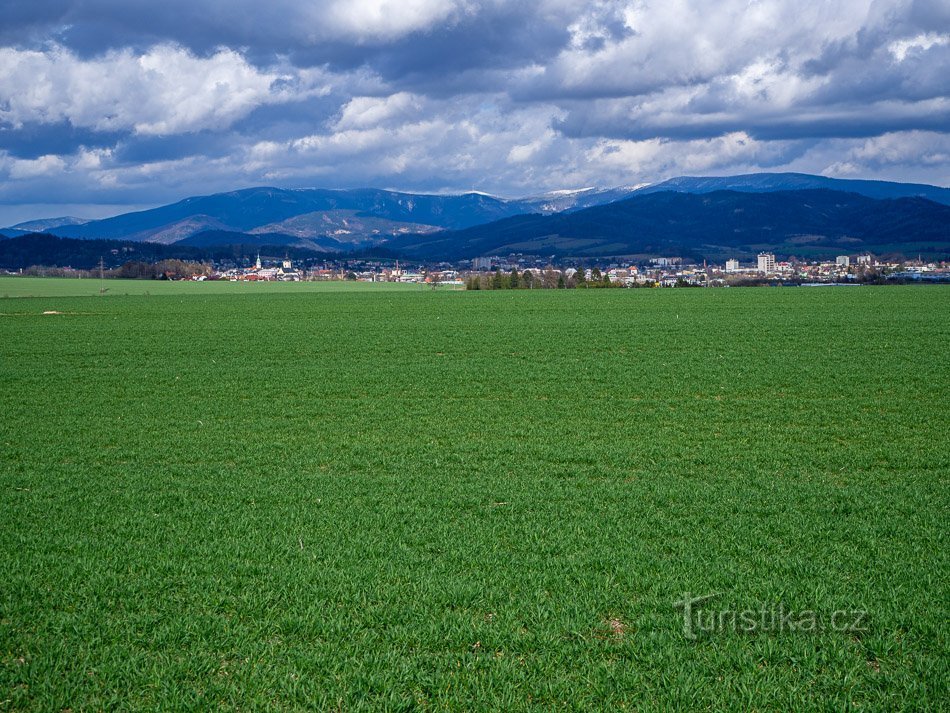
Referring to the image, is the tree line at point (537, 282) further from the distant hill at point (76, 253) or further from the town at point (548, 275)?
the distant hill at point (76, 253)

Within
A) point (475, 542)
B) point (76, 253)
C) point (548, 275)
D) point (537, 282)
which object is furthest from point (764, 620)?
point (76, 253)

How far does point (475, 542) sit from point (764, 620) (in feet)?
10.9

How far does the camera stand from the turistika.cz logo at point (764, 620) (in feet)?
22.5

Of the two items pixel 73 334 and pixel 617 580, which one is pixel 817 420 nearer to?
pixel 617 580

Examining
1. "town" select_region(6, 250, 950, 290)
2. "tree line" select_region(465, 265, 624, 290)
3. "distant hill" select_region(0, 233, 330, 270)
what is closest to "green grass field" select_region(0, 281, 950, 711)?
"tree line" select_region(465, 265, 624, 290)

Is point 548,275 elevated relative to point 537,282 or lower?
elevated

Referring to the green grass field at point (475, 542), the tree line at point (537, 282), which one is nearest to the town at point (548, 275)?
the tree line at point (537, 282)

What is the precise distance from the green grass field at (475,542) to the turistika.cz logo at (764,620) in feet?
0.15

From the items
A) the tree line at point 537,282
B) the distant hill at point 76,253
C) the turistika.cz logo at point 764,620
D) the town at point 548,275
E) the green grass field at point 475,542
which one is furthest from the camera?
the distant hill at point 76,253

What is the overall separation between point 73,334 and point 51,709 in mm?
37327

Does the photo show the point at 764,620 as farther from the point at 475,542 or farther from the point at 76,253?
the point at 76,253

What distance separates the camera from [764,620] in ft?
23.1

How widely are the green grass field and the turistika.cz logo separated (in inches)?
1.8

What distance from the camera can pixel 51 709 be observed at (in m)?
5.88
